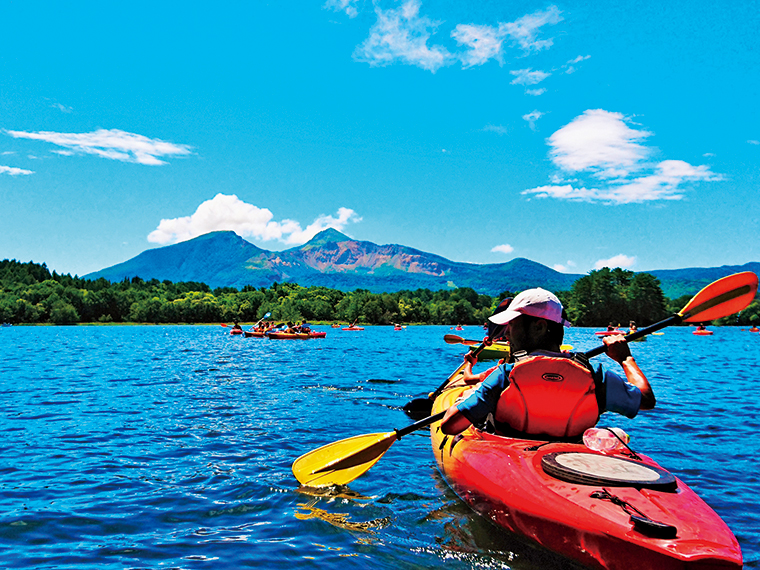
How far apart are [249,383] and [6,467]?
34.8 feet

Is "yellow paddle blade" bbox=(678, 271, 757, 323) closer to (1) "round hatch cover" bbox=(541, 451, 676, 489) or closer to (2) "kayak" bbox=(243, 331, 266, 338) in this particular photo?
(1) "round hatch cover" bbox=(541, 451, 676, 489)

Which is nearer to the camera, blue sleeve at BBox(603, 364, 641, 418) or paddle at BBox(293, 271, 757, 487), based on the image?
blue sleeve at BBox(603, 364, 641, 418)

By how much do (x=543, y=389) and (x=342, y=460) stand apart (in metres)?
2.97

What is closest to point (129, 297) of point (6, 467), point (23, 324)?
point (23, 324)

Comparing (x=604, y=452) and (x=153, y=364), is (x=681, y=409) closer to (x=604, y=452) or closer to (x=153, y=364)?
(x=604, y=452)

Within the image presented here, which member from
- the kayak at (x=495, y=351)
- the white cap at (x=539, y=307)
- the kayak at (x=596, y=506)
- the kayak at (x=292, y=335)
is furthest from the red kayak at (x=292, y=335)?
the white cap at (x=539, y=307)

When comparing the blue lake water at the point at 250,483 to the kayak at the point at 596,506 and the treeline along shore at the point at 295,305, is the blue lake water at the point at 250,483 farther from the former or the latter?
the treeline along shore at the point at 295,305

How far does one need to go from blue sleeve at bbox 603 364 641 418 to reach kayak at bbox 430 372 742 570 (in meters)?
0.45

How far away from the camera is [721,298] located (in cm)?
646

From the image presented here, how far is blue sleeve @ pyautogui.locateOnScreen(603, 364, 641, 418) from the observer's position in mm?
4754

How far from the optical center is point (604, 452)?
4562 mm

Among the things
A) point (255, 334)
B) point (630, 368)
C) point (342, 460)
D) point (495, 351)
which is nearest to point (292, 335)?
point (255, 334)

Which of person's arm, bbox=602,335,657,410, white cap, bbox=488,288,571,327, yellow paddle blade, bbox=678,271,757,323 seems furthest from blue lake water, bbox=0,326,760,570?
yellow paddle blade, bbox=678,271,757,323

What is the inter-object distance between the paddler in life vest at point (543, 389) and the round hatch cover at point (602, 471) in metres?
0.44
